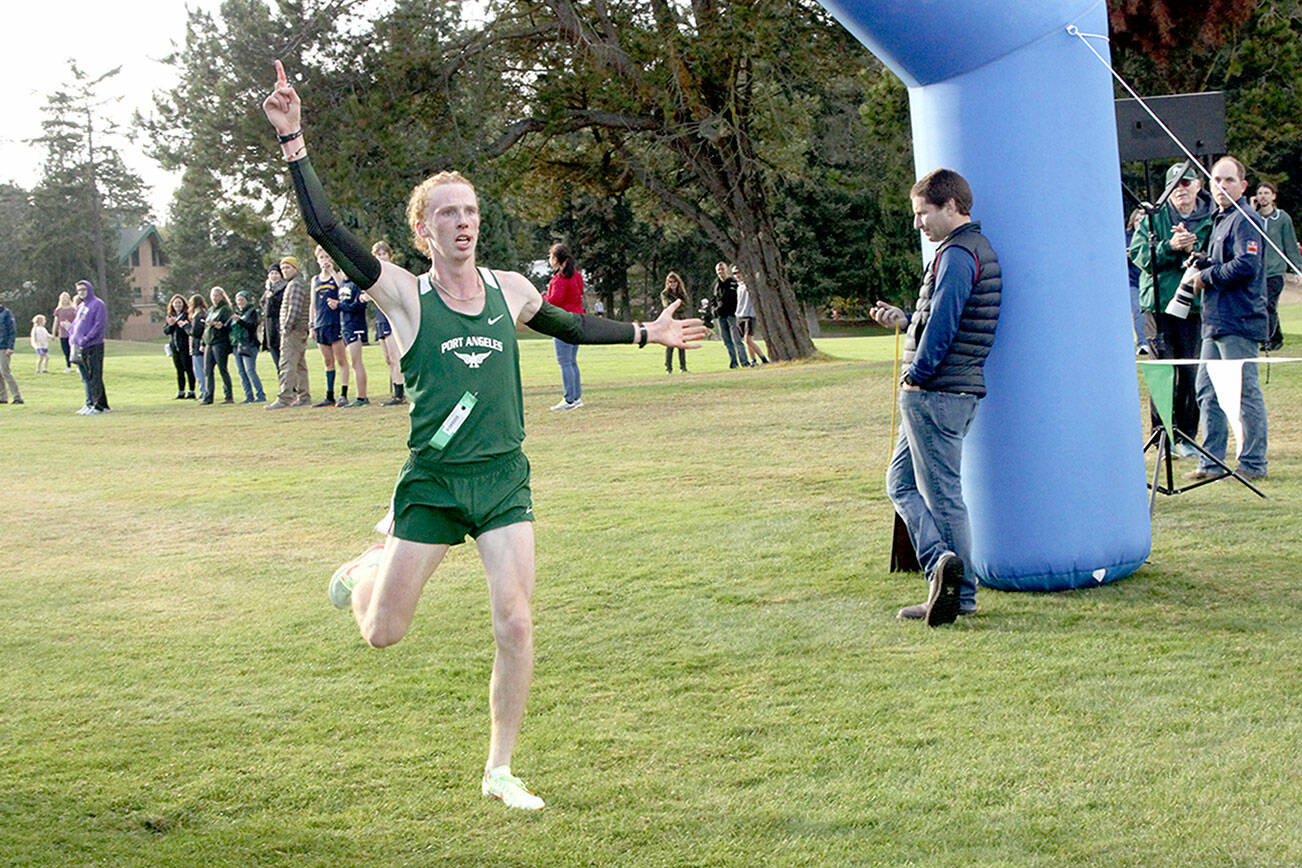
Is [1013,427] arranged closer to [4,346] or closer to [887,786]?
[887,786]

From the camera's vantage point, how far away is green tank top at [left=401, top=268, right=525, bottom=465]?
4469 mm

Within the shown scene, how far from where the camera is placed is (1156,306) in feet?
32.8

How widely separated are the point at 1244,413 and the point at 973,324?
165 inches

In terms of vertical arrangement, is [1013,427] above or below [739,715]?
above

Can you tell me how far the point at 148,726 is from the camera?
209 inches

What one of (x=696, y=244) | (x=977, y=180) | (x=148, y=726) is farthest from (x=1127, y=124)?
(x=696, y=244)

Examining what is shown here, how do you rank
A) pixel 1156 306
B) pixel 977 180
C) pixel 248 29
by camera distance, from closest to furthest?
pixel 977 180
pixel 1156 306
pixel 248 29

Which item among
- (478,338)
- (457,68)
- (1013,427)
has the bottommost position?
(1013,427)

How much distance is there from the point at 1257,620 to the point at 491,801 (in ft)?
12.4

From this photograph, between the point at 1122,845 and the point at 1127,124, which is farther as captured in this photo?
the point at 1127,124

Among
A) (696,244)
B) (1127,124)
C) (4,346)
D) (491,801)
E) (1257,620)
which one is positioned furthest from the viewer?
(696,244)

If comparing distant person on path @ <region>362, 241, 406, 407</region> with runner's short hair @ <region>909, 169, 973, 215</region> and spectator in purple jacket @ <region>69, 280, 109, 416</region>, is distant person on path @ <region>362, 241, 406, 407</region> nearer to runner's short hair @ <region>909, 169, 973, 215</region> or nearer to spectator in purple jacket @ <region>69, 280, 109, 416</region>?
spectator in purple jacket @ <region>69, 280, 109, 416</region>

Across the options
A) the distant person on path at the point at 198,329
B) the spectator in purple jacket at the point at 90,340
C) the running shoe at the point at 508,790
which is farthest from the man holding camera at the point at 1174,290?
the distant person on path at the point at 198,329

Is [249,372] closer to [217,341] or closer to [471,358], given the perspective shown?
[217,341]
